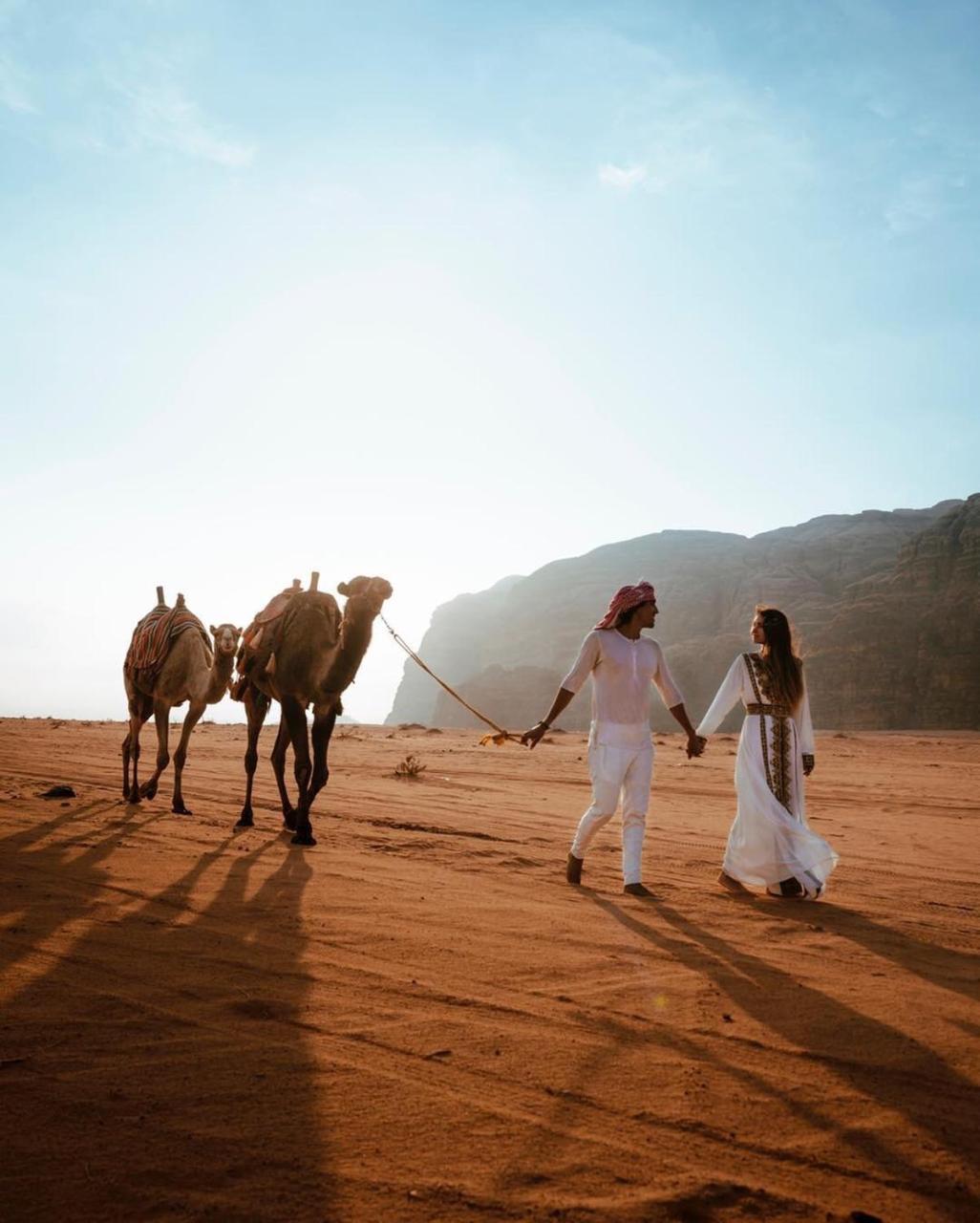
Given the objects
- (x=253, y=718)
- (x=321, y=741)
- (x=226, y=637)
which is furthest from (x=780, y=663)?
(x=226, y=637)

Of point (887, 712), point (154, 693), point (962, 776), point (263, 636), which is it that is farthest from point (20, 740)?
point (887, 712)

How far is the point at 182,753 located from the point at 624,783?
18.9 feet

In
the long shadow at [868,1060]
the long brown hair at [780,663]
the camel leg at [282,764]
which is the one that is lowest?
the long shadow at [868,1060]

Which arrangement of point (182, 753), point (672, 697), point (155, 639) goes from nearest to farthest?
point (672, 697) < point (182, 753) < point (155, 639)

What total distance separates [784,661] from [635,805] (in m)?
1.80

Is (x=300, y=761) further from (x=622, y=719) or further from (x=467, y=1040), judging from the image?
(x=467, y=1040)

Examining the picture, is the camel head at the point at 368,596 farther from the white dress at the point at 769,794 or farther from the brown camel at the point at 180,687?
the white dress at the point at 769,794

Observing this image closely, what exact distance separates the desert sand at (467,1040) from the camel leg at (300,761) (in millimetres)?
321

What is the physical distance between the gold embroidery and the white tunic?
730mm

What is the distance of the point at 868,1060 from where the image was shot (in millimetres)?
3324

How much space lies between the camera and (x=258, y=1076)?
2.93 m

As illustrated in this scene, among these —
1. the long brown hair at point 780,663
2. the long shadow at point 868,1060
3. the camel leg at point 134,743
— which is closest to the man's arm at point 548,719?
the long brown hair at point 780,663

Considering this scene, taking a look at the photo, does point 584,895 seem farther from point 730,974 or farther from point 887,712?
point 887,712

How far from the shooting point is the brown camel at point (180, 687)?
10.2m
